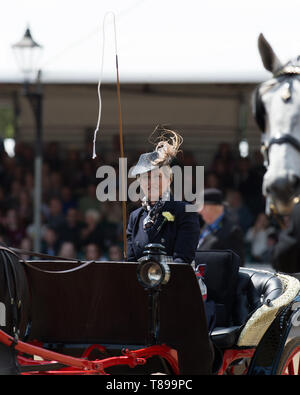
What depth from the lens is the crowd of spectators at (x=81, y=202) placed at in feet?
33.2

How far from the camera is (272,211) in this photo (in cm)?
286

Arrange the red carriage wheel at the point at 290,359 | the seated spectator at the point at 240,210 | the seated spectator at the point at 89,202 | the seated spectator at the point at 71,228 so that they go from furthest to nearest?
the seated spectator at the point at 89,202
the seated spectator at the point at 71,228
the seated spectator at the point at 240,210
the red carriage wheel at the point at 290,359

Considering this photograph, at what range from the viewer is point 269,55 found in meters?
3.42

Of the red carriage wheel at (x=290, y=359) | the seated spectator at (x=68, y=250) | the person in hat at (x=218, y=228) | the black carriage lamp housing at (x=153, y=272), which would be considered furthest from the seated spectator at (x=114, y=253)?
the black carriage lamp housing at (x=153, y=272)

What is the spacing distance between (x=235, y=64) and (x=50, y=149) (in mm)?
3554

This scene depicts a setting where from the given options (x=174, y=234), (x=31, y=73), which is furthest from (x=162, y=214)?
(x=31, y=73)

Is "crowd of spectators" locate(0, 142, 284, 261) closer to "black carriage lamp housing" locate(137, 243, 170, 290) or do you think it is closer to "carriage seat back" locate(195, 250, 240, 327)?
"carriage seat back" locate(195, 250, 240, 327)

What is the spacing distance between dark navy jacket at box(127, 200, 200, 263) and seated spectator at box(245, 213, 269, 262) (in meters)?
5.36

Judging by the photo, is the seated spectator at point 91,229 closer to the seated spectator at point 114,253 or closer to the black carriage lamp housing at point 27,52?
the seated spectator at point 114,253

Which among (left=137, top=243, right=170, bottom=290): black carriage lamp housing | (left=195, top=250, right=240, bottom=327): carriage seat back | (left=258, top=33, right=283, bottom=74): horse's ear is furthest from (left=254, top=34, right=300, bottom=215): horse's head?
(left=195, top=250, right=240, bottom=327): carriage seat back

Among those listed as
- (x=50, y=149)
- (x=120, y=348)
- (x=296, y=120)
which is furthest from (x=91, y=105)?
(x=296, y=120)

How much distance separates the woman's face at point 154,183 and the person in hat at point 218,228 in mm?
2697
